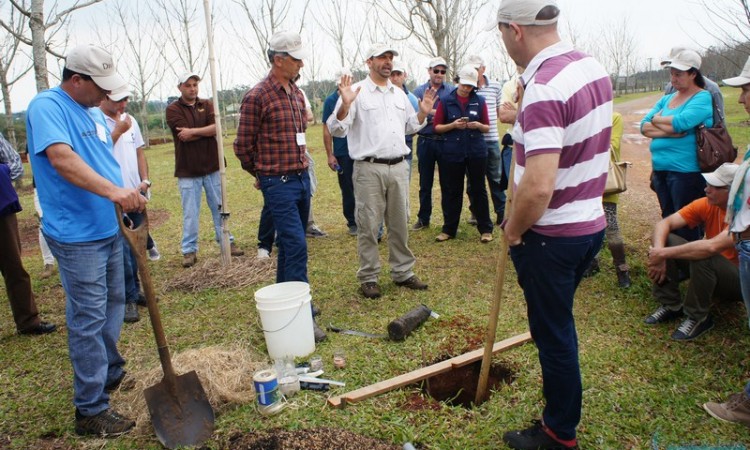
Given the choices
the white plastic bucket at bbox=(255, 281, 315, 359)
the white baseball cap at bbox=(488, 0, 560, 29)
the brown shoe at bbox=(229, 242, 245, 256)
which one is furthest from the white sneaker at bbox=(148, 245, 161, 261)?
the white baseball cap at bbox=(488, 0, 560, 29)

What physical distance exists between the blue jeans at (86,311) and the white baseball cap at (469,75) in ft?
13.7

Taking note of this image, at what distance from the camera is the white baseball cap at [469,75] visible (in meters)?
5.82

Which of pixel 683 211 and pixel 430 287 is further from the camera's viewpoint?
pixel 430 287

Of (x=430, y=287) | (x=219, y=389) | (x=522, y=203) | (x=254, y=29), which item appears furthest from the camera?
(x=254, y=29)

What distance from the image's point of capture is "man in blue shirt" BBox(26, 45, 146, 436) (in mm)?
2621

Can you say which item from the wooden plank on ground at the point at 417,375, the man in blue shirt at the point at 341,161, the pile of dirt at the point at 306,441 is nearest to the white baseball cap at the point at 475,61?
the man in blue shirt at the point at 341,161

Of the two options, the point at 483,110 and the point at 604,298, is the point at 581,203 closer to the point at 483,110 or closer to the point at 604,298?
the point at 604,298

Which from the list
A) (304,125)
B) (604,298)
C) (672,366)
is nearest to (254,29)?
(304,125)

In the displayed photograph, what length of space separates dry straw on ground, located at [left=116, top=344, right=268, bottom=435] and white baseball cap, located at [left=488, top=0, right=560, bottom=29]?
8.18 feet

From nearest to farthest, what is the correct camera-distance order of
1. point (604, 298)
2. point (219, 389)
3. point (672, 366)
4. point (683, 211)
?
1. point (219, 389)
2. point (672, 366)
3. point (683, 211)
4. point (604, 298)

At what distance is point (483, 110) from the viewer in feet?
19.8

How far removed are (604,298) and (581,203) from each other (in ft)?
8.62

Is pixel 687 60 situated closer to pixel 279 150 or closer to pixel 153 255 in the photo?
pixel 279 150

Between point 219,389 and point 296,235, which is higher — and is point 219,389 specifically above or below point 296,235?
below
